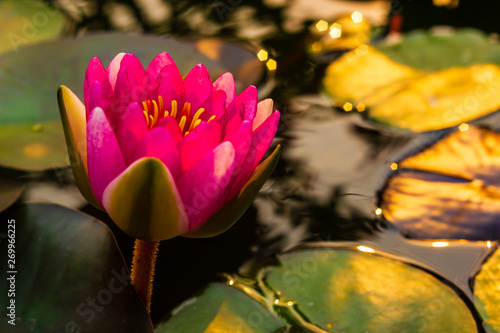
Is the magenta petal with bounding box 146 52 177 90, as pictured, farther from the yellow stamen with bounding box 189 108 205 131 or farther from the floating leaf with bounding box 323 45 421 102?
the floating leaf with bounding box 323 45 421 102

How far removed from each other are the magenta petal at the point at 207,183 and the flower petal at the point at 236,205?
0.03 meters

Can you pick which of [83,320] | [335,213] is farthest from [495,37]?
[83,320]

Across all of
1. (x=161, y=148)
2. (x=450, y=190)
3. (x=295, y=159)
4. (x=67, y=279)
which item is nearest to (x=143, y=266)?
(x=67, y=279)

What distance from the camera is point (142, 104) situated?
34.4 inches

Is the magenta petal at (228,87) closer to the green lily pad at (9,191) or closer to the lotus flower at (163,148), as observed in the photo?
the lotus flower at (163,148)

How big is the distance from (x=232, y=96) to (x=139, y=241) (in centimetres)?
33

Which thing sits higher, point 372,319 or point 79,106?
point 79,106

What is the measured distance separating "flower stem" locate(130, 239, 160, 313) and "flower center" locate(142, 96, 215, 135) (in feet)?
0.74

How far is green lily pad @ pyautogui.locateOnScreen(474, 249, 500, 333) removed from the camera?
110cm

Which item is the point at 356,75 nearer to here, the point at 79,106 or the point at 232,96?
the point at 232,96

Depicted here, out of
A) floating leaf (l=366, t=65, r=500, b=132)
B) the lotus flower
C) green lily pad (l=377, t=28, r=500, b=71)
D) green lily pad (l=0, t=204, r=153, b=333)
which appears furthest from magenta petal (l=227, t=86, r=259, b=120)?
green lily pad (l=377, t=28, r=500, b=71)

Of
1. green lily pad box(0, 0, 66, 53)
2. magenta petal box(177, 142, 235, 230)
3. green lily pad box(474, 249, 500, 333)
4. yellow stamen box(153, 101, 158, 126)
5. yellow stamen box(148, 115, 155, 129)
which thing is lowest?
green lily pad box(474, 249, 500, 333)

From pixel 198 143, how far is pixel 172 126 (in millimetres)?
50

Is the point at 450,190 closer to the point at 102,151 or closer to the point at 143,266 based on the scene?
the point at 143,266
